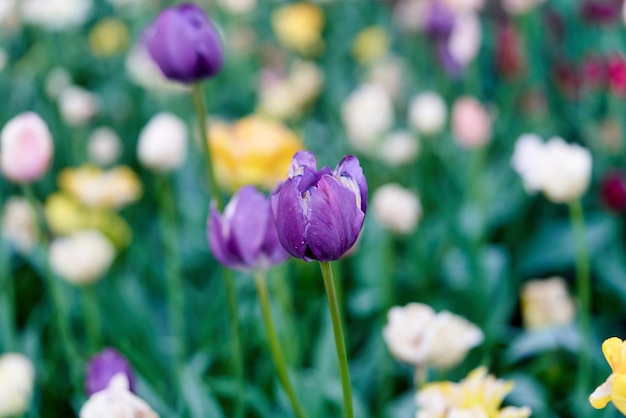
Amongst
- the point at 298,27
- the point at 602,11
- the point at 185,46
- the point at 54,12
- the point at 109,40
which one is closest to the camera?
the point at 185,46

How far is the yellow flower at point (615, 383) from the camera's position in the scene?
509mm

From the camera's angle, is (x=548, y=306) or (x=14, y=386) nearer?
(x=14, y=386)

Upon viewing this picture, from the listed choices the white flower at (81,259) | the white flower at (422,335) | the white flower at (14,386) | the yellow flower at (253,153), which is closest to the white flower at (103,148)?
the yellow flower at (253,153)

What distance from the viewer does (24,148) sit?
3.32 feet

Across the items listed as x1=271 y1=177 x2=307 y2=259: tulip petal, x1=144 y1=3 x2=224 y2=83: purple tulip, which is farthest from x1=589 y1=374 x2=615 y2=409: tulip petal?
x1=144 y1=3 x2=224 y2=83: purple tulip

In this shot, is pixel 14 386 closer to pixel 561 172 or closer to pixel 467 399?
pixel 467 399

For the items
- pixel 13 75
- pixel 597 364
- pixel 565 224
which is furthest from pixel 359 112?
pixel 13 75

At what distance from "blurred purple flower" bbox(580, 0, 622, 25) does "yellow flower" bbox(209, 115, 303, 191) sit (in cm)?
95

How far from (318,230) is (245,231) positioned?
22 cm

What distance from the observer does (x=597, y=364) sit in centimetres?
119

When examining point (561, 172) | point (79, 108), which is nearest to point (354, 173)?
point (561, 172)

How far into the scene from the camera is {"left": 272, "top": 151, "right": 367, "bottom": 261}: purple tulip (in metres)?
0.56

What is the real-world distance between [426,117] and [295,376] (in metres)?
0.82

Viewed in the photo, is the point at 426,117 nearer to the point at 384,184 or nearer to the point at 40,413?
the point at 384,184
